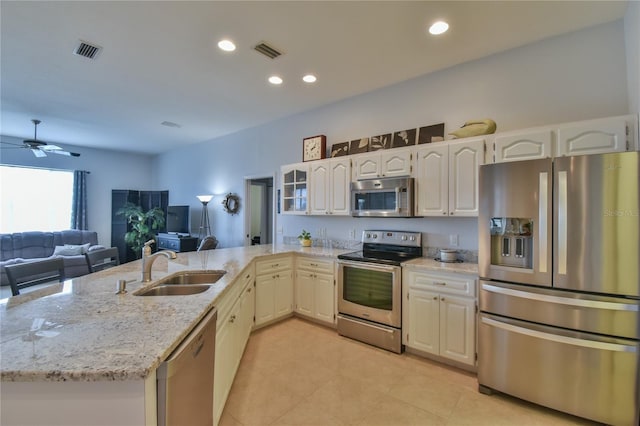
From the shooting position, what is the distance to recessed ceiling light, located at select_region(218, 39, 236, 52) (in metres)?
2.72

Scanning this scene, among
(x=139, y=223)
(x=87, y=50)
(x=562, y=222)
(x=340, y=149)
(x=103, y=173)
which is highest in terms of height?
(x=87, y=50)

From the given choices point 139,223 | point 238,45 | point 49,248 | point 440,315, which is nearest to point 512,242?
point 440,315

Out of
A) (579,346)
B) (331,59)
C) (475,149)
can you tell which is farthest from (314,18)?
(579,346)

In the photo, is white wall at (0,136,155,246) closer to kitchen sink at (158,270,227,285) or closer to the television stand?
the television stand

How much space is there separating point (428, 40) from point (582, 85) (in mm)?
1401

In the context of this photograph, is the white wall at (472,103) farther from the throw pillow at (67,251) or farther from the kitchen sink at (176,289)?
the throw pillow at (67,251)

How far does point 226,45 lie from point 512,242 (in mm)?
3080

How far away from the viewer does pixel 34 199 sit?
21.4 ft

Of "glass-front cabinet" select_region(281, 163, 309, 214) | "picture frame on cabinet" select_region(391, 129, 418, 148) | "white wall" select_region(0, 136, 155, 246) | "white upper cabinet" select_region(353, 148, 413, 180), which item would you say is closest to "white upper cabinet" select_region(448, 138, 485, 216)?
"white upper cabinet" select_region(353, 148, 413, 180)

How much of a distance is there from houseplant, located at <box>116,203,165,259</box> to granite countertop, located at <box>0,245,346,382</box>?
608 cm

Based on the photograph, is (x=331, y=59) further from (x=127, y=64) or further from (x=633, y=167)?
(x=633, y=167)

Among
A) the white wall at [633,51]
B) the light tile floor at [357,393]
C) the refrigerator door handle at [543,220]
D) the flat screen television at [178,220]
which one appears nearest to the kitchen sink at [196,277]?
the light tile floor at [357,393]

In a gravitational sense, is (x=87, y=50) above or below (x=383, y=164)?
above

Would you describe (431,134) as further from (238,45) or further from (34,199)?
(34,199)
